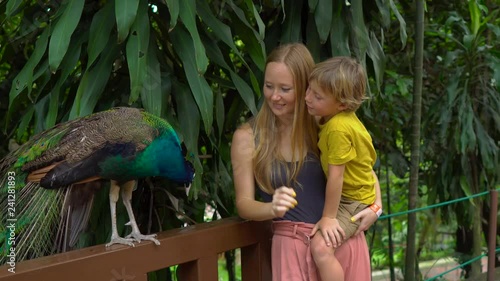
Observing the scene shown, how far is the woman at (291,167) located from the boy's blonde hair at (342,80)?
0.09m

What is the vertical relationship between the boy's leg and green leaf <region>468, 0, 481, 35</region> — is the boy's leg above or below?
below

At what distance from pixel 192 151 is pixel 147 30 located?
38 centimetres

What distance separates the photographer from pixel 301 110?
77.9 inches

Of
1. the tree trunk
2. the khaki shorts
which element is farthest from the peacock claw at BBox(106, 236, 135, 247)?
the tree trunk

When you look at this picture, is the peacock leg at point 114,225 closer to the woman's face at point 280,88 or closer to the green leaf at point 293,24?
the woman's face at point 280,88

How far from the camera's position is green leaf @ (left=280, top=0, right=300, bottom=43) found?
8.40 feet

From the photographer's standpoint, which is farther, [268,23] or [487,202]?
[487,202]

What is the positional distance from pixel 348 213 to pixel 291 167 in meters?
0.20

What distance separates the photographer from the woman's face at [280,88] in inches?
76.5

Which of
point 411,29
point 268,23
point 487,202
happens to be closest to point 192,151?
point 268,23

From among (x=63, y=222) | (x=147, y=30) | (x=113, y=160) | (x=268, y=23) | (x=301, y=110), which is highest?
(x=268, y=23)

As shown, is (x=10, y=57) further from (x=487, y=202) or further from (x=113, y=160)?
(x=487, y=202)

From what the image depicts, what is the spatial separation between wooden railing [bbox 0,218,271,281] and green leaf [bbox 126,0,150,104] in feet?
1.36

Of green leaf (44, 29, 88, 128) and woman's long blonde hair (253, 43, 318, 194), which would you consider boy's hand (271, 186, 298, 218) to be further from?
green leaf (44, 29, 88, 128)
